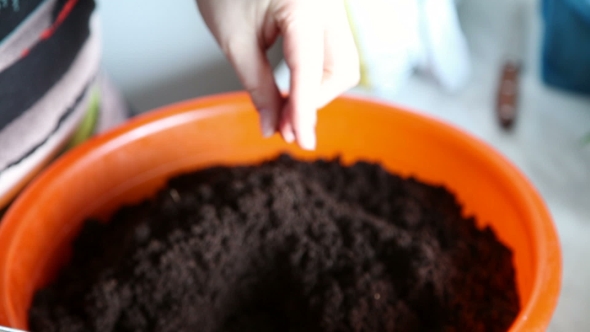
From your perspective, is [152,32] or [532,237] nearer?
[532,237]

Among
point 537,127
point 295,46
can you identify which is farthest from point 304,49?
point 537,127

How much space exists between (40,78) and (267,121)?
23 cm

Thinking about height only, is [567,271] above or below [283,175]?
below

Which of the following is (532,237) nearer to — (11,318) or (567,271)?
(567,271)

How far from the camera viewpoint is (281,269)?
0.50 m

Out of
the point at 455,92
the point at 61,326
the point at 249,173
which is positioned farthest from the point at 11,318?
the point at 455,92

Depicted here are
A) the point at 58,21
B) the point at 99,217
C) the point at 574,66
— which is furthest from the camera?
the point at 574,66

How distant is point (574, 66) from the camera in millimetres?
716

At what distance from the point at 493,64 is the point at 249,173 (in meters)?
0.49

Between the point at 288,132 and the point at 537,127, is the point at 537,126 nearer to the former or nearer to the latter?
the point at 537,127

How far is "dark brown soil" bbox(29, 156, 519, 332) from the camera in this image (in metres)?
0.46

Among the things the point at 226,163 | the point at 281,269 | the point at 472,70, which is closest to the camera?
the point at 281,269

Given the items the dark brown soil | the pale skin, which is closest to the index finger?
the pale skin

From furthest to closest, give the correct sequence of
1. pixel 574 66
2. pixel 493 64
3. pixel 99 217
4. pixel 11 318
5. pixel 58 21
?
pixel 493 64
pixel 574 66
pixel 99 217
pixel 58 21
pixel 11 318
